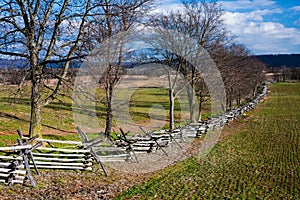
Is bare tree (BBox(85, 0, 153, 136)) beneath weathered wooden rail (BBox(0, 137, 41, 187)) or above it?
above

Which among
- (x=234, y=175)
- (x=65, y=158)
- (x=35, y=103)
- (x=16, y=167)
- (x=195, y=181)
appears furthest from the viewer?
(x=234, y=175)

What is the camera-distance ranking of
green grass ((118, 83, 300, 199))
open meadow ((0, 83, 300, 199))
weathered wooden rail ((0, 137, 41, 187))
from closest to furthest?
weathered wooden rail ((0, 137, 41, 187)) → open meadow ((0, 83, 300, 199)) → green grass ((118, 83, 300, 199))

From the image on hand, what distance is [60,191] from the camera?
29.0ft

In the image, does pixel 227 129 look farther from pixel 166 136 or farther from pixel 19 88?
pixel 19 88

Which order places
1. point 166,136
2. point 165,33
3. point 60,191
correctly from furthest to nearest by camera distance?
point 165,33, point 166,136, point 60,191

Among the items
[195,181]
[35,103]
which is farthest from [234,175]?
[35,103]

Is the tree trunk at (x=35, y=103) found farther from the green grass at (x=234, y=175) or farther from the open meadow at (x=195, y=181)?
the green grass at (x=234, y=175)

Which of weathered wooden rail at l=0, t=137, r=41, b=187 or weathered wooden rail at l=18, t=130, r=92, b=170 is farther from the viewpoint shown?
weathered wooden rail at l=18, t=130, r=92, b=170

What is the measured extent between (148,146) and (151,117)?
16952 millimetres

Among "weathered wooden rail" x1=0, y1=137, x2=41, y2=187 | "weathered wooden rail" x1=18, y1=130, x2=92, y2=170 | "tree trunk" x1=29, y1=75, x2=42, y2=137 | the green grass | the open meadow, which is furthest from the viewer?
"tree trunk" x1=29, y1=75, x2=42, y2=137

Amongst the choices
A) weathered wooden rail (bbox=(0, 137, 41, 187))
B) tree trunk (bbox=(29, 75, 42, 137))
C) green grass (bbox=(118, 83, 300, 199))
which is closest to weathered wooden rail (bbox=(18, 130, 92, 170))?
tree trunk (bbox=(29, 75, 42, 137))

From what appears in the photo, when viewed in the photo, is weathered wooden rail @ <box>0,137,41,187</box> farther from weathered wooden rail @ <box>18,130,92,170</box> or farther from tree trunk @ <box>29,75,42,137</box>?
tree trunk @ <box>29,75,42,137</box>

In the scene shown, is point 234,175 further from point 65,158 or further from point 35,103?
point 35,103

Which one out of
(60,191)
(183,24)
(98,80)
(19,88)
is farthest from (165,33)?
(60,191)
